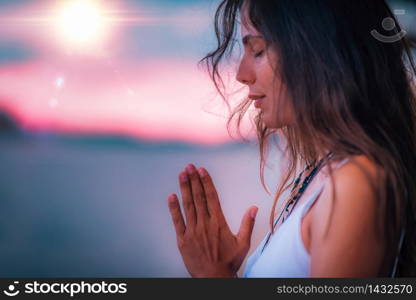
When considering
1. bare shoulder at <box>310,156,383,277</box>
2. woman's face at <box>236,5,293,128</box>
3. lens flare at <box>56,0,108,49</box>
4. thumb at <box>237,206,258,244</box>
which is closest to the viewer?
bare shoulder at <box>310,156,383,277</box>

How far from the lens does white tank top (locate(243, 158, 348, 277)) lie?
836mm

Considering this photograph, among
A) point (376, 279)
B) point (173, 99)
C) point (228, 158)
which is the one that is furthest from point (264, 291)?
point (173, 99)

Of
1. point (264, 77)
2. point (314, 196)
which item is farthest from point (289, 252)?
point (264, 77)

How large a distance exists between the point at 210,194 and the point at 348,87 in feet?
1.15

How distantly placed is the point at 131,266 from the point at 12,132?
498 millimetres

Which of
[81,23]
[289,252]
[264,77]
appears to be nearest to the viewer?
[289,252]

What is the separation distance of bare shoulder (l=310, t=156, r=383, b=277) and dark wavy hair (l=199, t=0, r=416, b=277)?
49 mm

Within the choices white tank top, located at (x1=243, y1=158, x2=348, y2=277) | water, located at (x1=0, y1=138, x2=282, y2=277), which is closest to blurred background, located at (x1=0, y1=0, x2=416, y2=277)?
water, located at (x1=0, y1=138, x2=282, y2=277)

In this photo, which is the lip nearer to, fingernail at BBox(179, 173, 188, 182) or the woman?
the woman

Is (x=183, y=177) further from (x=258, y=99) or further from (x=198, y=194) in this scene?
(x=258, y=99)

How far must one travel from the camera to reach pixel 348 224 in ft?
2.47

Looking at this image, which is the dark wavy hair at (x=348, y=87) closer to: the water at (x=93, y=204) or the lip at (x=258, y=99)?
the lip at (x=258, y=99)

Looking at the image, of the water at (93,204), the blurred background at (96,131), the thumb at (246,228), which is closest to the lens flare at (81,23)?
the blurred background at (96,131)

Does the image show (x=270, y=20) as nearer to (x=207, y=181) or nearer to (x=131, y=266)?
(x=207, y=181)
